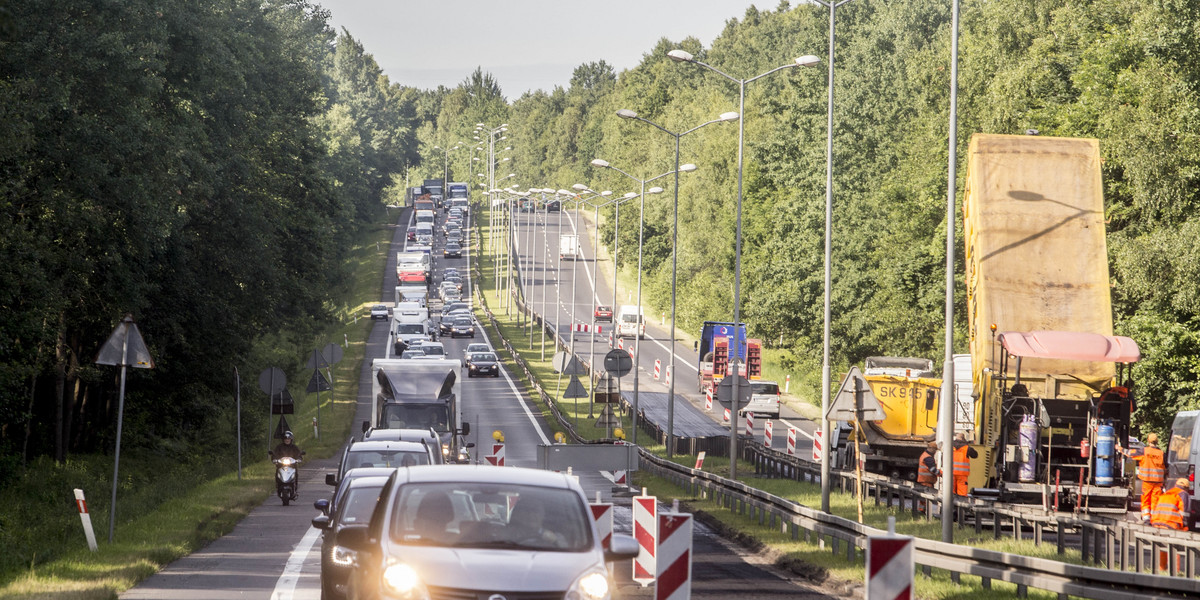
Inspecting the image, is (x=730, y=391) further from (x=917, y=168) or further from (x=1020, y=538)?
(x=917, y=168)

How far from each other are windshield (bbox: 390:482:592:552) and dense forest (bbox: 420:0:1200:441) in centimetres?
3159

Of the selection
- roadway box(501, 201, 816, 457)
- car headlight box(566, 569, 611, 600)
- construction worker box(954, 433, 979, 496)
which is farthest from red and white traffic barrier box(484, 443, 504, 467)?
car headlight box(566, 569, 611, 600)

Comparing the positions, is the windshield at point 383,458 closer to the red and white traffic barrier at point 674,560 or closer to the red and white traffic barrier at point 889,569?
the red and white traffic barrier at point 674,560

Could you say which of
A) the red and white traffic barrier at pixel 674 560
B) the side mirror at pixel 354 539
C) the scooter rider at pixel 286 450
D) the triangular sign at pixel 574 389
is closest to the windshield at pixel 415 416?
the scooter rider at pixel 286 450

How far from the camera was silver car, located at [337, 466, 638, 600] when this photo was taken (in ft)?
30.7

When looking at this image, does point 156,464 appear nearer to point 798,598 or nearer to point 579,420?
point 579,420

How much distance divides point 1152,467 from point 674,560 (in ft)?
44.8

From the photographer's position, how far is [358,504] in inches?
575

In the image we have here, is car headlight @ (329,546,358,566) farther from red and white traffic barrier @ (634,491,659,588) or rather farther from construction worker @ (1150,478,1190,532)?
construction worker @ (1150,478,1190,532)

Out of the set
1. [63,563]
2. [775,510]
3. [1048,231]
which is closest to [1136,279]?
[1048,231]

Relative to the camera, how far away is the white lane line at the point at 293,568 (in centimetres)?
1518

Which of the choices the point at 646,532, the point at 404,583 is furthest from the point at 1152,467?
the point at 404,583

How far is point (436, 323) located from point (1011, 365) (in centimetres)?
7658

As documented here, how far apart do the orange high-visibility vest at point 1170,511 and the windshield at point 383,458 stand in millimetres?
10633
